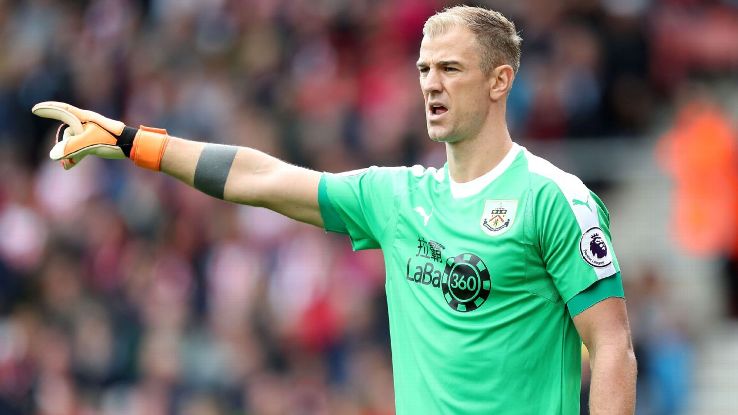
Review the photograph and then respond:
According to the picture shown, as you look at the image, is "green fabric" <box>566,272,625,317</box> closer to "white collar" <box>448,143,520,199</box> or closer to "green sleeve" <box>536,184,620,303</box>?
"green sleeve" <box>536,184,620,303</box>

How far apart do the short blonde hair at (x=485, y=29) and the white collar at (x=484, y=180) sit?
0.31 meters

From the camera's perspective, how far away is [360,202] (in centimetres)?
526

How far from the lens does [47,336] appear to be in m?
12.7

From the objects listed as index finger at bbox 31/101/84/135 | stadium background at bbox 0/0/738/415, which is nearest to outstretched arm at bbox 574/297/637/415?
index finger at bbox 31/101/84/135

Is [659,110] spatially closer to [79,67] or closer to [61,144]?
[79,67]

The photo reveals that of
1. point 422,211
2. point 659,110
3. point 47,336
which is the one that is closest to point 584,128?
point 659,110

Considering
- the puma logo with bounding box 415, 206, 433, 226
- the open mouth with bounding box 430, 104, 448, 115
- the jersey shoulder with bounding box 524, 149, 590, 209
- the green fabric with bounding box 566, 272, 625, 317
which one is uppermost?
the open mouth with bounding box 430, 104, 448, 115

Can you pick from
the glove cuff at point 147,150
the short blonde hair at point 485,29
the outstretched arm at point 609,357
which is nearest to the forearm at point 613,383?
the outstretched arm at point 609,357

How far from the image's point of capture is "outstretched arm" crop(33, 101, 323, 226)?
Result: 5.28 metres

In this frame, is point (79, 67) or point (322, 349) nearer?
point (322, 349)

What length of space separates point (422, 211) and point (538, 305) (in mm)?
582

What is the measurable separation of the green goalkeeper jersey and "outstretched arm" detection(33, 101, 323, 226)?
1.78ft

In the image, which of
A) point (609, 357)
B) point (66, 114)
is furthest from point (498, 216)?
point (66, 114)

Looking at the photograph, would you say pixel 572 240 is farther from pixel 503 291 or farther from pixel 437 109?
pixel 437 109
